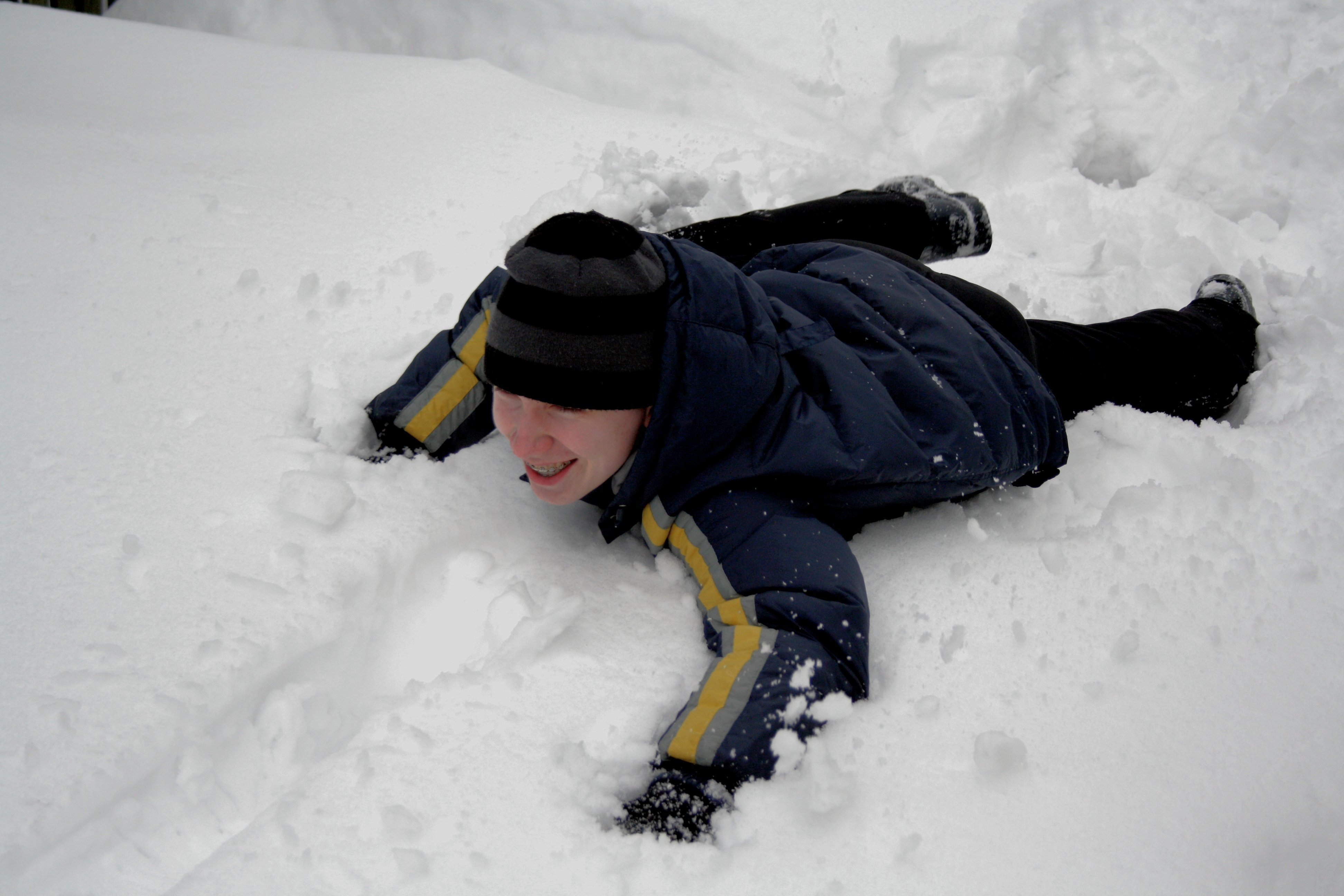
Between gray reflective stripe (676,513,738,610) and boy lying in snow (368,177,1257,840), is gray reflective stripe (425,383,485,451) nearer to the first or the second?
boy lying in snow (368,177,1257,840)

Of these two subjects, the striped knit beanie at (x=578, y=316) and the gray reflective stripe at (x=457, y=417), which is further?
the gray reflective stripe at (x=457, y=417)

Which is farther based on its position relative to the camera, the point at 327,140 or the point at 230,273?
the point at 327,140

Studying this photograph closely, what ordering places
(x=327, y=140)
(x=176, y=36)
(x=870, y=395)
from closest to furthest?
(x=870, y=395) → (x=327, y=140) → (x=176, y=36)

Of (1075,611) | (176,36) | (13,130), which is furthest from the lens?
(176,36)

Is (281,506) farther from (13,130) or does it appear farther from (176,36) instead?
(176,36)

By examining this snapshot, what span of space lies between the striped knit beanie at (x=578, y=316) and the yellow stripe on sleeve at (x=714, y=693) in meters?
0.33

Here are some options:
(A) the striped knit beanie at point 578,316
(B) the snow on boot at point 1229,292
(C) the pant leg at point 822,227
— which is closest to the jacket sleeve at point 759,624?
(A) the striped knit beanie at point 578,316

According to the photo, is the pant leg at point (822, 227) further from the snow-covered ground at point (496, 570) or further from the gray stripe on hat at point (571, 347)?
the gray stripe on hat at point (571, 347)

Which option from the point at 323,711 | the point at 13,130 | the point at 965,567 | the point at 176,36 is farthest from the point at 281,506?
the point at 176,36

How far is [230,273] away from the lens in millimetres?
1634

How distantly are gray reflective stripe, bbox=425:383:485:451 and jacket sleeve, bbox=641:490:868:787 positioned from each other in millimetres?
331

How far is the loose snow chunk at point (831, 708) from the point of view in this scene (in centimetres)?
100

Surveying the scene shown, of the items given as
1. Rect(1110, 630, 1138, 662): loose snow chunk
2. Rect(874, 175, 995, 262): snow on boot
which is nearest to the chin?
Rect(1110, 630, 1138, 662): loose snow chunk

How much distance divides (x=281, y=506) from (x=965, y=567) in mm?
963
